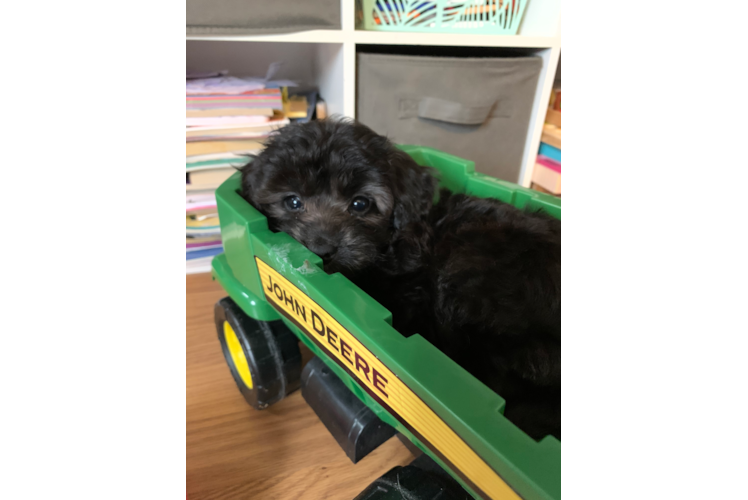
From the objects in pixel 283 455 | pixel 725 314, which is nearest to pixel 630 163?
pixel 725 314

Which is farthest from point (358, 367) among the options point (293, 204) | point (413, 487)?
point (293, 204)

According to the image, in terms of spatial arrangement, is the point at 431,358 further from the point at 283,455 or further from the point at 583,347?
the point at 283,455

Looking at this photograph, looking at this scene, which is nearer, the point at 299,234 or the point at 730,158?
the point at 730,158

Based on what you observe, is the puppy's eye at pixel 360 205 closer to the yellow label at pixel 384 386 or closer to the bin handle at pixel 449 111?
the yellow label at pixel 384 386

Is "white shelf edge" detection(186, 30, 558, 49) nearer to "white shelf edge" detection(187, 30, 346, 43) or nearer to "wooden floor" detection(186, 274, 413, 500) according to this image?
"white shelf edge" detection(187, 30, 346, 43)

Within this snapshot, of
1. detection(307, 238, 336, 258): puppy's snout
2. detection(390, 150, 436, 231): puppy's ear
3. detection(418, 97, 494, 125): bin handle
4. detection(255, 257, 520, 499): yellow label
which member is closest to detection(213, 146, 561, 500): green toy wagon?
detection(255, 257, 520, 499): yellow label

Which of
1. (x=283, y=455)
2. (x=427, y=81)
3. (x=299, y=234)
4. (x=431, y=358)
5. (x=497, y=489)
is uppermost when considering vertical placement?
(x=427, y=81)

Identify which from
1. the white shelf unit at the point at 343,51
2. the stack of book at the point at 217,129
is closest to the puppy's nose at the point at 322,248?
the stack of book at the point at 217,129

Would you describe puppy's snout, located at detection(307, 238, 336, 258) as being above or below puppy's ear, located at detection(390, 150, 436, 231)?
below
